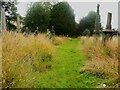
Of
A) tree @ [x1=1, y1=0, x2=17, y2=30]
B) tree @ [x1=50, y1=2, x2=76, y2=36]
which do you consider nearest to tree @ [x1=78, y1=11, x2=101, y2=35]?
tree @ [x1=50, y1=2, x2=76, y2=36]

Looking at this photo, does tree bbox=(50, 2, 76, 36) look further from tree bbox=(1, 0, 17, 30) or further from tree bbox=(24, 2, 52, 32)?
tree bbox=(1, 0, 17, 30)

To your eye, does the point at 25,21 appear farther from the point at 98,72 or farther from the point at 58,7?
the point at 98,72

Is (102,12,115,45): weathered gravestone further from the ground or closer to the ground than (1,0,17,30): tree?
closer to the ground

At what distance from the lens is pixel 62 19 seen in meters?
44.5

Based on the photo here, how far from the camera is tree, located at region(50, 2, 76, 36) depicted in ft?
141

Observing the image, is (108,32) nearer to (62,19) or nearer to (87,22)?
(62,19)

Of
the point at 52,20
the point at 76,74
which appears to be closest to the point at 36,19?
the point at 52,20

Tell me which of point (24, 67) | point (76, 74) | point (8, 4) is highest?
point (8, 4)

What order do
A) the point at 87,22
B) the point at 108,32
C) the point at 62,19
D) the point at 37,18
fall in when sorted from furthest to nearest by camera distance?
1. the point at 87,22
2. the point at 62,19
3. the point at 37,18
4. the point at 108,32

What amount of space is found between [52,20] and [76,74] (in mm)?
37349

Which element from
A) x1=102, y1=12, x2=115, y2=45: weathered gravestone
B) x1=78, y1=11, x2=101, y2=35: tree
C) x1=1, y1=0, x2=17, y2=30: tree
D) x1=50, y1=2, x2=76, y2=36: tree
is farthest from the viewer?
x1=78, y1=11, x2=101, y2=35: tree

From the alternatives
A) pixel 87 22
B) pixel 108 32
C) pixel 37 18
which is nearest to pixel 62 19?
pixel 87 22

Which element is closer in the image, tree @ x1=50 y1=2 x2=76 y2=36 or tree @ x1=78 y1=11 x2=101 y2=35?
tree @ x1=50 y1=2 x2=76 y2=36

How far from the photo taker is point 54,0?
50.4 meters
